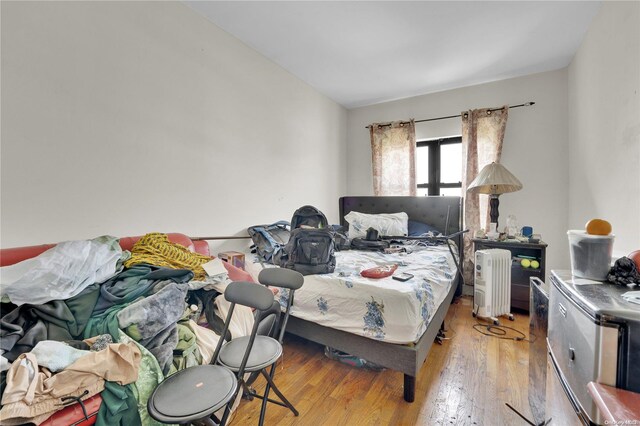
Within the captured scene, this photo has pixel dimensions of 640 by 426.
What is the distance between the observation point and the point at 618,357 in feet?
2.14

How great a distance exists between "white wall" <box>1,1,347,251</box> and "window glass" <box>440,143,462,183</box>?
230cm

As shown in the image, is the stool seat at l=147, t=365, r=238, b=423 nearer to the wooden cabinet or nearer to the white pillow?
the white pillow

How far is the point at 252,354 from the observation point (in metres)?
1.18

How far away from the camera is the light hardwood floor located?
142cm

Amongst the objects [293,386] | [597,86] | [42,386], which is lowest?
[293,386]

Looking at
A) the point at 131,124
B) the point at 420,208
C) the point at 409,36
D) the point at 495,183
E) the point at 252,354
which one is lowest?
the point at 252,354

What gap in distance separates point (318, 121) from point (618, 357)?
361 cm

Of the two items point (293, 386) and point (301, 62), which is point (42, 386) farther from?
point (301, 62)

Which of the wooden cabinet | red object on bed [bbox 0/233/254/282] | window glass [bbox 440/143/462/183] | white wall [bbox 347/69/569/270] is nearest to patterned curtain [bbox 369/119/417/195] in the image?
window glass [bbox 440/143/462/183]

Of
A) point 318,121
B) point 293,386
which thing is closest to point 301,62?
point 318,121

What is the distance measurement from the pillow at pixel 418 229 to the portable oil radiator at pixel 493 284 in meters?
0.73

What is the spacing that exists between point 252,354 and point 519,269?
9.48 ft

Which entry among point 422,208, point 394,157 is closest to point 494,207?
point 422,208

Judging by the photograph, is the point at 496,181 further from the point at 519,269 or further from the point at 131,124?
the point at 131,124
